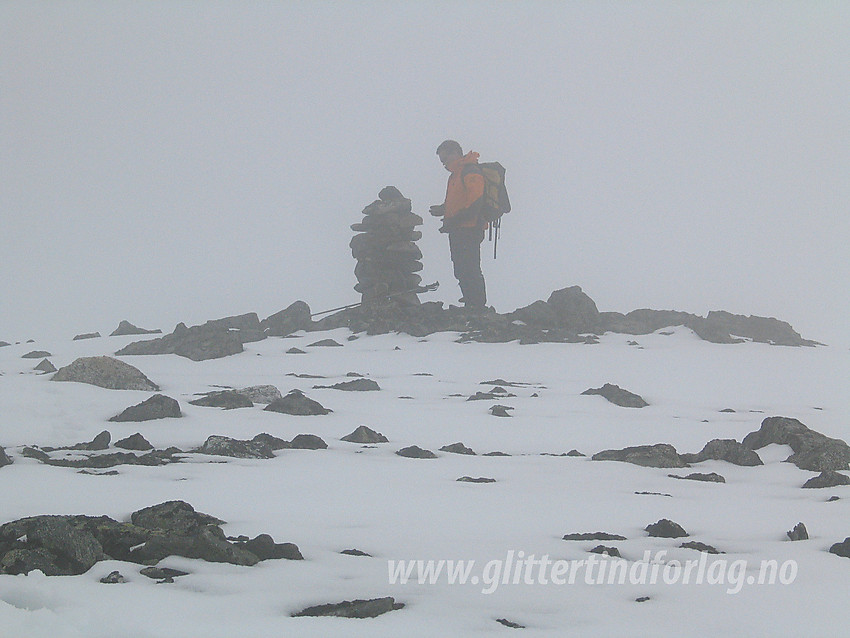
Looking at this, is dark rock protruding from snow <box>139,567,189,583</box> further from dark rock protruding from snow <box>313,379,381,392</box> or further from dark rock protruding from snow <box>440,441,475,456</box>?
dark rock protruding from snow <box>313,379,381,392</box>

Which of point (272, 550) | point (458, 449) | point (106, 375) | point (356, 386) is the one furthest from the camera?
point (356, 386)

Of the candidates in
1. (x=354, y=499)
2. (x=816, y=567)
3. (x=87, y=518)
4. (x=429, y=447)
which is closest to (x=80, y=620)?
(x=87, y=518)

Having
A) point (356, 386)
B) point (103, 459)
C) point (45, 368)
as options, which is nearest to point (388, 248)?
point (45, 368)

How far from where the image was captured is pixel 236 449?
7.59 meters

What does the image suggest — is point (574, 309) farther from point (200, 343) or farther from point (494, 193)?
point (200, 343)

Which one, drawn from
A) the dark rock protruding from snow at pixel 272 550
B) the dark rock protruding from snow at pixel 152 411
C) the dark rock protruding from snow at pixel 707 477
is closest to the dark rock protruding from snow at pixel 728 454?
the dark rock protruding from snow at pixel 707 477

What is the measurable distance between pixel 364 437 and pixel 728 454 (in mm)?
3747

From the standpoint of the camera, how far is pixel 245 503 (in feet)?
19.0

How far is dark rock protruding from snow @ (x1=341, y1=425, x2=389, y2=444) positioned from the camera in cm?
858

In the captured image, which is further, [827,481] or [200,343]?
[200,343]

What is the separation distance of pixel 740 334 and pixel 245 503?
19.0 metres

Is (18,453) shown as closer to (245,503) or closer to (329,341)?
(245,503)

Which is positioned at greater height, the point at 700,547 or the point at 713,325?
→ the point at 713,325

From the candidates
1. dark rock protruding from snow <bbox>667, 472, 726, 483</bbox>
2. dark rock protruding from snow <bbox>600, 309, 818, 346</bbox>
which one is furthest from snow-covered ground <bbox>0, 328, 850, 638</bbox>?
dark rock protruding from snow <bbox>600, 309, 818, 346</bbox>
